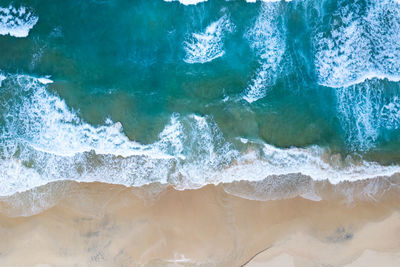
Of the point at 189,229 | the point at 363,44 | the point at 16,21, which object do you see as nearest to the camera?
the point at 189,229

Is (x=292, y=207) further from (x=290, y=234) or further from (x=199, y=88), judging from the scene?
(x=199, y=88)

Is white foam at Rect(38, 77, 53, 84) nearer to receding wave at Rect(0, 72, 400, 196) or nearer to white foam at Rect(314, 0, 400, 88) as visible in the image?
receding wave at Rect(0, 72, 400, 196)

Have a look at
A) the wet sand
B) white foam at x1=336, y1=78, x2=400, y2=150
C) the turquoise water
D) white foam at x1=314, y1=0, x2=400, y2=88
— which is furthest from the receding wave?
white foam at x1=314, y1=0, x2=400, y2=88

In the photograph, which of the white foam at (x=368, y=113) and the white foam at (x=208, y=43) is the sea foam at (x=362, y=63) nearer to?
the white foam at (x=368, y=113)

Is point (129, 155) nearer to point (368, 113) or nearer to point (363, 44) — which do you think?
point (368, 113)

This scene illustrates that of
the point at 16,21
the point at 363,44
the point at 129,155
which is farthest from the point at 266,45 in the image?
the point at 16,21

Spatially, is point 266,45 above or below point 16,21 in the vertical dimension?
below
